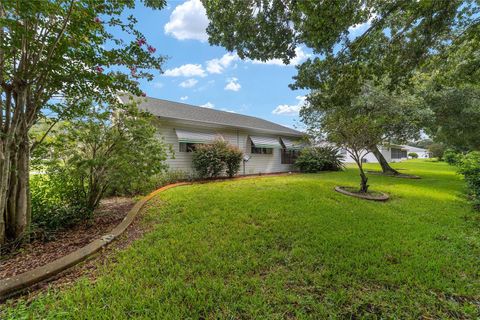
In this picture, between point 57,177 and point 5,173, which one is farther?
point 57,177

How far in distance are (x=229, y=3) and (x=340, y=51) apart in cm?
315

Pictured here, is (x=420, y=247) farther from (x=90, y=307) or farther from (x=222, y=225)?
(x=90, y=307)

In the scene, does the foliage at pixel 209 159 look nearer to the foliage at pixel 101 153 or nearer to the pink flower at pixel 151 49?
the foliage at pixel 101 153

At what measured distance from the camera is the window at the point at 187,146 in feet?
36.0

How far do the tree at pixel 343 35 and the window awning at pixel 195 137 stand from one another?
556cm

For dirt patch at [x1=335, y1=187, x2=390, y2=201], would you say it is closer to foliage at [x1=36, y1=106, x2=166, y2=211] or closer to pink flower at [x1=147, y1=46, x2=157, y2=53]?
foliage at [x1=36, y1=106, x2=166, y2=211]

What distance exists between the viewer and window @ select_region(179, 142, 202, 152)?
36.0 ft

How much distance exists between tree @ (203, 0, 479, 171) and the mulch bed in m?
5.43

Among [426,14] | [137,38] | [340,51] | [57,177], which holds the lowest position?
[57,177]

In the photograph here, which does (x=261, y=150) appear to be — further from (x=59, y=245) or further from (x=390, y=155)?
(x=390, y=155)

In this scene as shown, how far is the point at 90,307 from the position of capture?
2191 millimetres

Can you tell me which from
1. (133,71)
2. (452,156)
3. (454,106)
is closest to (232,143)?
(133,71)

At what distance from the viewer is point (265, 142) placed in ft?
46.9

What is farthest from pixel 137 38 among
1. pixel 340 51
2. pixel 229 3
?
pixel 340 51
